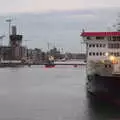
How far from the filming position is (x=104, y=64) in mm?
54750

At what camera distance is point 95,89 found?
185ft

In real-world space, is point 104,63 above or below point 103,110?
above

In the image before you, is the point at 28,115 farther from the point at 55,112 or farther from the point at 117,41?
the point at 117,41

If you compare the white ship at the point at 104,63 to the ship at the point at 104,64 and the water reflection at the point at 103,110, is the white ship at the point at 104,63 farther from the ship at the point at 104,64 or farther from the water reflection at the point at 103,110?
the water reflection at the point at 103,110

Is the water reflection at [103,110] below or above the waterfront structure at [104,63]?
below

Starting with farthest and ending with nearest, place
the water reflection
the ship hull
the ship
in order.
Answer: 1. the ship
2. the ship hull
3. the water reflection

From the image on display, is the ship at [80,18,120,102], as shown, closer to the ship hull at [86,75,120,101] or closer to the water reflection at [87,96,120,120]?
the ship hull at [86,75,120,101]

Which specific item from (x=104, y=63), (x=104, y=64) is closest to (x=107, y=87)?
(x=104, y=64)

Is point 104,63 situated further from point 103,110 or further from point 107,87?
point 103,110

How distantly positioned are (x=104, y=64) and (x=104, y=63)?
1.80 ft

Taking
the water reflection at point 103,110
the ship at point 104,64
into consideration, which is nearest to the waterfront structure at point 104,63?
the ship at point 104,64

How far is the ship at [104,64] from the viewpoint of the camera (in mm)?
50250

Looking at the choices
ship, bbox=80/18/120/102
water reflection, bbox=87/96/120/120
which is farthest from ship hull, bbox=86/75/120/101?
water reflection, bbox=87/96/120/120

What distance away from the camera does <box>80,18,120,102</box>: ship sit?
1978 inches
